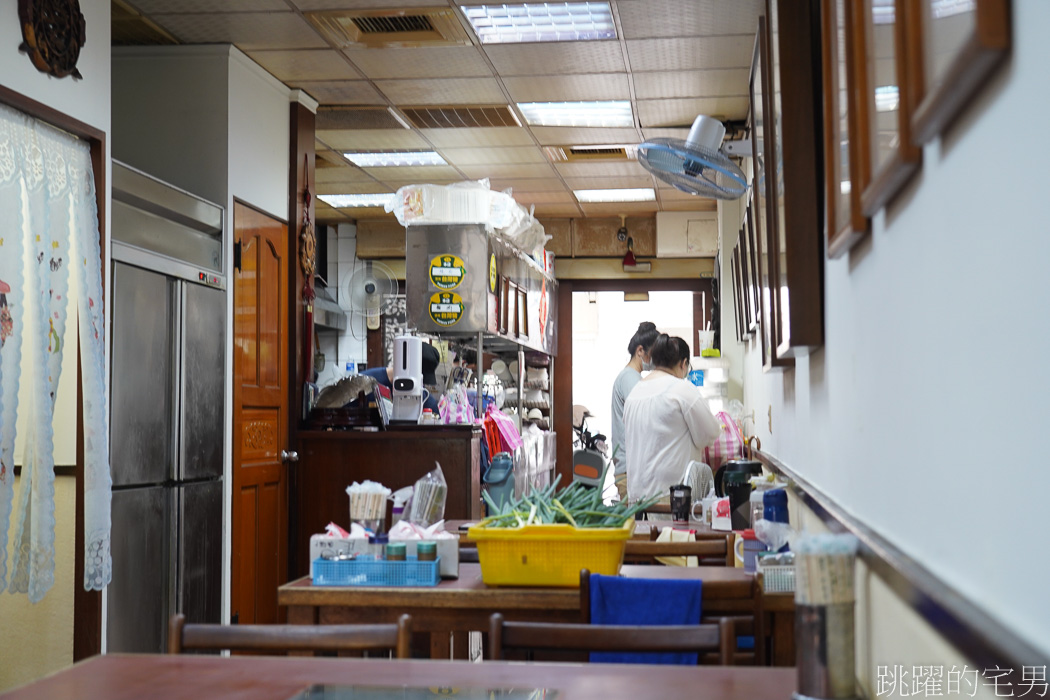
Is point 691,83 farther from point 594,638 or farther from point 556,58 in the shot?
point 594,638

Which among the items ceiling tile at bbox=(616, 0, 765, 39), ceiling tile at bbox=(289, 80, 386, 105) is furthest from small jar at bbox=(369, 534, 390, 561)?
ceiling tile at bbox=(289, 80, 386, 105)

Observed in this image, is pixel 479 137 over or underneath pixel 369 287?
over

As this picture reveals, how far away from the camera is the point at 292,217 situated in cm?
633

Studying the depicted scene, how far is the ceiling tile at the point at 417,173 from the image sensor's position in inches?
334

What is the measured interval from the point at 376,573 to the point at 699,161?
1.99 metres

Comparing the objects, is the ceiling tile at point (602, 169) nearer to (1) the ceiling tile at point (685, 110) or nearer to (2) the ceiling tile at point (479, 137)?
(2) the ceiling tile at point (479, 137)

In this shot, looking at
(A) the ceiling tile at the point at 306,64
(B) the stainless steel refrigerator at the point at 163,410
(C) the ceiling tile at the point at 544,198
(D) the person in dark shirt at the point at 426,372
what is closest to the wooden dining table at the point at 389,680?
(B) the stainless steel refrigerator at the point at 163,410

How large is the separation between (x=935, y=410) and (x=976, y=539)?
240 mm

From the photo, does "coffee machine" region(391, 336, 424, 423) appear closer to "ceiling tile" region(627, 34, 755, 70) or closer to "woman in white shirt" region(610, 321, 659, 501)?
"woman in white shirt" region(610, 321, 659, 501)

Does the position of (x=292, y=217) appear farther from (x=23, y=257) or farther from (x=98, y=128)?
(x=23, y=257)

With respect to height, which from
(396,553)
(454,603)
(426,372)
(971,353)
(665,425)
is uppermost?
(426,372)

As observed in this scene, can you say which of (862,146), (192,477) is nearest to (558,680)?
(862,146)

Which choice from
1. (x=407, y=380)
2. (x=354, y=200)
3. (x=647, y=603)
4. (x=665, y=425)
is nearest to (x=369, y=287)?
(x=354, y=200)

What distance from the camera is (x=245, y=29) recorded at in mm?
5391
